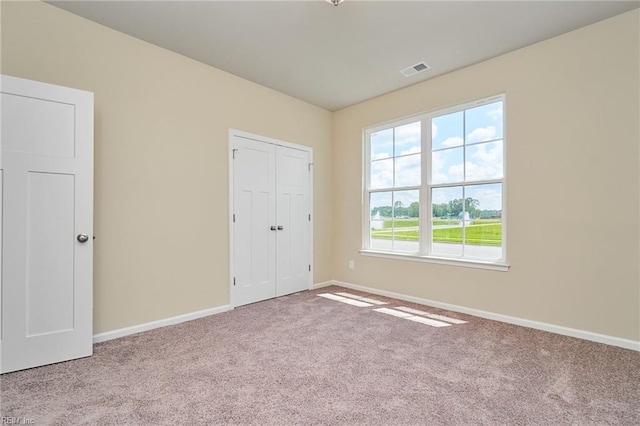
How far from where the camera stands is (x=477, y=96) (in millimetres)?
3410

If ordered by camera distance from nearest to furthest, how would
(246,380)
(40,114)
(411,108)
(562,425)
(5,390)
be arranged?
(562,425)
(5,390)
(246,380)
(40,114)
(411,108)

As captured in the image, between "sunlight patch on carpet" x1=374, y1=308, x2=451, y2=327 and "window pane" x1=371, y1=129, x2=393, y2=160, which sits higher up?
"window pane" x1=371, y1=129, x2=393, y2=160

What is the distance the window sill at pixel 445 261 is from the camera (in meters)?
3.25

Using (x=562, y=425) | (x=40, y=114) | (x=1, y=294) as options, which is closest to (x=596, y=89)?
(x=562, y=425)

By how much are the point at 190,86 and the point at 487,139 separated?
327 cm

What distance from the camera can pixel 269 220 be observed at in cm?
409

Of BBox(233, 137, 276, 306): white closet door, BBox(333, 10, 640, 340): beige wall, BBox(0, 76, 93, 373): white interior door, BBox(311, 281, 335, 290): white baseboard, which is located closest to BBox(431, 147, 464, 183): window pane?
BBox(333, 10, 640, 340): beige wall

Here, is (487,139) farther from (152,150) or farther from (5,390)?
(5,390)

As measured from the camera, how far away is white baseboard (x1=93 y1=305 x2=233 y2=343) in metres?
2.70

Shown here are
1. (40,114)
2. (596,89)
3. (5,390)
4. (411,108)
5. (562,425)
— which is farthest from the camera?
(411,108)

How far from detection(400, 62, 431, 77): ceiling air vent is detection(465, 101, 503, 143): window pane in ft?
2.29

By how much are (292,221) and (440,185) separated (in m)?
2.01

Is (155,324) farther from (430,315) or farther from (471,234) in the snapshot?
(471,234)

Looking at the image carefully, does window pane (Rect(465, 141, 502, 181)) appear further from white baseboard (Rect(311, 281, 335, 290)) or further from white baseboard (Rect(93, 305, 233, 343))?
white baseboard (Rect(93, 305, 233, 343))
